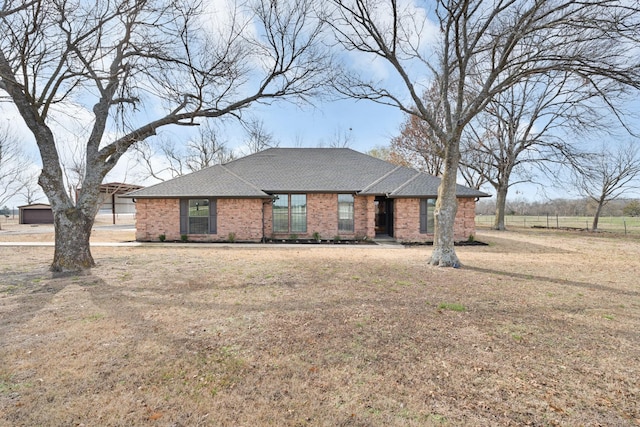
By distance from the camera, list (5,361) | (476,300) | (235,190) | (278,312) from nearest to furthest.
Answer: (5,361) → (278,312) → (476,300) → (235,190)

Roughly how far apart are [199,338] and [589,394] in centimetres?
424

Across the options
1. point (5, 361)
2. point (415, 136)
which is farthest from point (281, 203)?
point (415, 136)

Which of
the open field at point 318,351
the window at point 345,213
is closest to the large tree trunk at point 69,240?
the open field at point 318,351

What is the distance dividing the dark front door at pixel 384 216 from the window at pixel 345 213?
2.58 meters

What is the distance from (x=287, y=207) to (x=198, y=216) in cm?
453

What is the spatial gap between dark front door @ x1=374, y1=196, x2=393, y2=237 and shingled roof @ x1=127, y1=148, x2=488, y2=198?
1.54 m

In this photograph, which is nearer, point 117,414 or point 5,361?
point 117,414

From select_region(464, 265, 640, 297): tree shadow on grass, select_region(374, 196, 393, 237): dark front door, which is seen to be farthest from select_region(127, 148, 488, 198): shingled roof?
select_region(464, 265, 640, 297): tree shadow on grass

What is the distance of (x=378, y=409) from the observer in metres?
2.41

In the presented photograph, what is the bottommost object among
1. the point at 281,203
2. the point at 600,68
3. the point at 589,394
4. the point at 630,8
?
the point at 589,394

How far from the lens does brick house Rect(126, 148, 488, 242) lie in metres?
14.1

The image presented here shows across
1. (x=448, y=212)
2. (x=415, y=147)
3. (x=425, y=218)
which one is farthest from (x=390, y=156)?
(x=448, y=212)

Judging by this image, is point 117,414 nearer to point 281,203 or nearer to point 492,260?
point 492,260

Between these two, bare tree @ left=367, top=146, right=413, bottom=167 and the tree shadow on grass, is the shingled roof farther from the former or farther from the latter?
bare tree @ left=367, top=146, right=413, bottom=167
